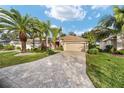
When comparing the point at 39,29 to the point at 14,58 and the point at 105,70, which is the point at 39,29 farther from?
the point at 105,70

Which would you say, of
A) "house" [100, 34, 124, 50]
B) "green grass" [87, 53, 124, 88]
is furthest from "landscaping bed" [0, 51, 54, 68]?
"house" [100, 34, 124, 50]

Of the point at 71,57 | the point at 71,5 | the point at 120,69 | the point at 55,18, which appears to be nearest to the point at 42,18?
the point at 55,18

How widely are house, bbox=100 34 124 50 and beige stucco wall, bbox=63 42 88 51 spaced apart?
2.36ft

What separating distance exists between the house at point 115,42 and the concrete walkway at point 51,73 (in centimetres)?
101

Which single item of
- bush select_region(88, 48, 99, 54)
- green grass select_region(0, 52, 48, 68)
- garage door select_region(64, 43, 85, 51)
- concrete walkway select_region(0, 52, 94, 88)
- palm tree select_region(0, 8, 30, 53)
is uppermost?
palm tree select_region(0, 8, 30, 53)

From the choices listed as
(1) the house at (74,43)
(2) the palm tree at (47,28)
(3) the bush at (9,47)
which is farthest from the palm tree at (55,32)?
(3) the bush at (9,47)

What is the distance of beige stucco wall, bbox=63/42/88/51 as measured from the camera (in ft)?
26.7

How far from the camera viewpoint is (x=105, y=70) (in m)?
7.70

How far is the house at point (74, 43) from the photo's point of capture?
8117 mm

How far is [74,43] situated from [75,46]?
0.50 feet

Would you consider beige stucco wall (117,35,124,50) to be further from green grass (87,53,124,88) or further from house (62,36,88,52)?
house (62,36,88,52)

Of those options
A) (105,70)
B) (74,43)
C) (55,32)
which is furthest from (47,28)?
(105,70)
